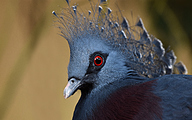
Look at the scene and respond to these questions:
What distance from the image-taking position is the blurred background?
2152mm

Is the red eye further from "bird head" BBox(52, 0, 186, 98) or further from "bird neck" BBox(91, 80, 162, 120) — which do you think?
"bird neck" BBox(91, 80, 162, 120)

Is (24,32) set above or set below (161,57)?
above

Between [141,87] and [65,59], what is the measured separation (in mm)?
1360

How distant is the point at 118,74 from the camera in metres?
1.40

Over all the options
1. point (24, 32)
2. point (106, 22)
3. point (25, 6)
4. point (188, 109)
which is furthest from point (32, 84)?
point (188, 109)

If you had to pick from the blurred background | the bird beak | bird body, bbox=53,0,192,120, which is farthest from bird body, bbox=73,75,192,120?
the blurred background

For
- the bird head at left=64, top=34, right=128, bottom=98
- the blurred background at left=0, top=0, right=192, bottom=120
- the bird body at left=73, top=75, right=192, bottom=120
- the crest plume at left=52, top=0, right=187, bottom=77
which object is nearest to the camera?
the bird body at left=73, top=75, right=192, bottom=120

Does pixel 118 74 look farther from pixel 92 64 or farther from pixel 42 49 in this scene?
pixel 42 49

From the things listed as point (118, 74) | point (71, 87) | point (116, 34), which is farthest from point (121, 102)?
point (116, 34)

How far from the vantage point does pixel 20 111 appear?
236 centimetres

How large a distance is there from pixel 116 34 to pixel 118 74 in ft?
0.89

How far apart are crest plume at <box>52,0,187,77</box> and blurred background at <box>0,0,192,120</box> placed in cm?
56

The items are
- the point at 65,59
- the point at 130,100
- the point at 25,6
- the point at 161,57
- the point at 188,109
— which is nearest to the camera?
the point at 188,109

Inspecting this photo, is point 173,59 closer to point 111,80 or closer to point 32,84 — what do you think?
point 111,80
